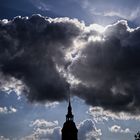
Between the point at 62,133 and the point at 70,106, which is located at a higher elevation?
the point at 70,106

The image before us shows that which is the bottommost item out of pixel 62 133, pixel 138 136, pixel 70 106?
pixel 138 136

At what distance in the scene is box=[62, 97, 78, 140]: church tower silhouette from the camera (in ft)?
405

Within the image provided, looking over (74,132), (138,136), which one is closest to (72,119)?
(74,132)

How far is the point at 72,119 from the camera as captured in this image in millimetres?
125688

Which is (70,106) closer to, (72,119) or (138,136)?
(72,119)

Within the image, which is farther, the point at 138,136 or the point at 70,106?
the point at 70,106

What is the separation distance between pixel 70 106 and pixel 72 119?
454 centimetres

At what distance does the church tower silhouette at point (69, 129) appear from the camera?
123312 millimetres

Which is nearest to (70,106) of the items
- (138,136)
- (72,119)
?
(72,119)

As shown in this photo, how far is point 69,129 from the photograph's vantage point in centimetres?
12319

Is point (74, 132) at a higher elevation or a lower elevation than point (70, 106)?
lower

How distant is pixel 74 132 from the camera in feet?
406

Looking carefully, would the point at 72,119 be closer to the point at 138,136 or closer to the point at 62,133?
the point at 62,133

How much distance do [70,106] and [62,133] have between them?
9483 mm
